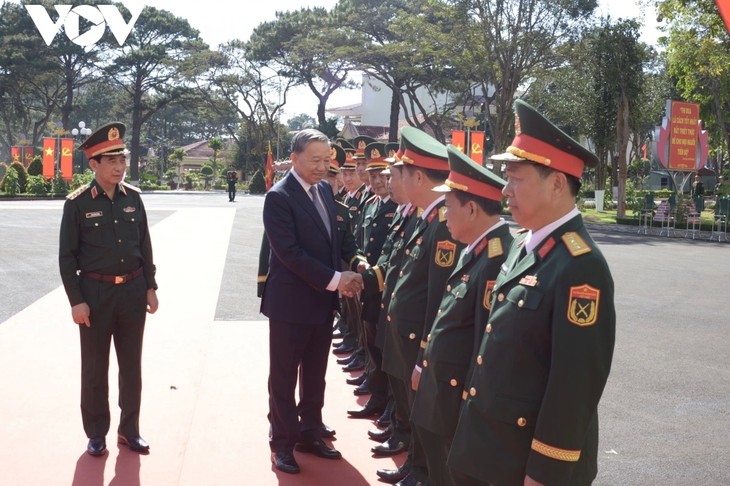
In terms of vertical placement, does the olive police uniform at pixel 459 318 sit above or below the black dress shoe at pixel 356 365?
above

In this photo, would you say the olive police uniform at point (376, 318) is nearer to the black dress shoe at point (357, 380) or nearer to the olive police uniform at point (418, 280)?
the black dress shoe at point (357, 380)

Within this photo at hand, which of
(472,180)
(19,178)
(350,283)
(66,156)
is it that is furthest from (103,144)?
(19,178)

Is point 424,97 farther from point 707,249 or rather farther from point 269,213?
point 269,213

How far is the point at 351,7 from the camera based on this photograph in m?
43.2

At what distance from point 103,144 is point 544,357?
3073mm

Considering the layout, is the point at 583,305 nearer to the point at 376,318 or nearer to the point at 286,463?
the point at 286,463

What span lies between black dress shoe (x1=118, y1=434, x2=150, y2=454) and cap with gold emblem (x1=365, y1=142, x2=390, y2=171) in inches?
103

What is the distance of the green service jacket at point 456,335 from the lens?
2.99 meters

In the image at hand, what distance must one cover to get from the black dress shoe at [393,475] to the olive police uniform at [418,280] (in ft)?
0.52

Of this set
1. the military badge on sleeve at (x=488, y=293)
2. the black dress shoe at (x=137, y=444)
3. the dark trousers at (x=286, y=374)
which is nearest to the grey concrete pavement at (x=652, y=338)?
the dark trousers at (x=286, y=374)

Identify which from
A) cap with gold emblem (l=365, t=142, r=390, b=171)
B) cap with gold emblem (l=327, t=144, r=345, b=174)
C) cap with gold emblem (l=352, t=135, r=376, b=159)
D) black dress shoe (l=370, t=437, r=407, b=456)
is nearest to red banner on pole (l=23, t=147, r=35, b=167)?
cap with gold emblem (l=327, t=144, r=345, b=174)

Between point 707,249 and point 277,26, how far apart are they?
35346 mm

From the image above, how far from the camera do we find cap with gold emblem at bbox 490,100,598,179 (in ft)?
Answer: 8.14

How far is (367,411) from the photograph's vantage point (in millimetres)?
5445
